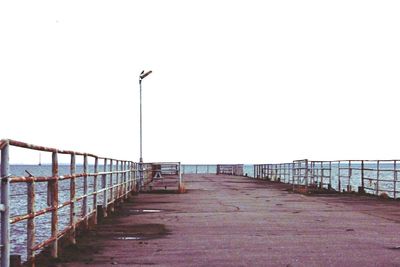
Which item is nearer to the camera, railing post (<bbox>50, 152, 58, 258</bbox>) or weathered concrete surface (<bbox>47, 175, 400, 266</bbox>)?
railing post (<bbox>50, 152, 58, 258</bbox>)

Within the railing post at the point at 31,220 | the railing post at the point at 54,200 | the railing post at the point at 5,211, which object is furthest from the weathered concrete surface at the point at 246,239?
the railing post at the point at 5,211

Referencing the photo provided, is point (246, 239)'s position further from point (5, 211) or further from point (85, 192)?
point (5, 211)

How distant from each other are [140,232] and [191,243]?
6.18ft

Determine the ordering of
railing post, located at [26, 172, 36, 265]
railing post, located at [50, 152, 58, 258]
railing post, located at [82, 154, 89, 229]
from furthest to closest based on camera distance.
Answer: railing post, located at [82, 154, 89, 229]
railing post, located at [50, 152, 58, 258]
railing post, located at [26, 172, 36, 265]

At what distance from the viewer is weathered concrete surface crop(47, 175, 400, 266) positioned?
27.0 ft

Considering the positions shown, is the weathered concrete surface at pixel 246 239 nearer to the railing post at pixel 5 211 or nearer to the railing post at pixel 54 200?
the railing post at pixel 54 200

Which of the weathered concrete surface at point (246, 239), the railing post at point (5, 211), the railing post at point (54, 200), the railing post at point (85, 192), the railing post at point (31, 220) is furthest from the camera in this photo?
the railing post at point (85, 192)

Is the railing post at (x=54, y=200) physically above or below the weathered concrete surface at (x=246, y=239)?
above

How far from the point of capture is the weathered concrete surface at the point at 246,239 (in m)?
8.22

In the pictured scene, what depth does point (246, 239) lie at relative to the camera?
33.9 feet

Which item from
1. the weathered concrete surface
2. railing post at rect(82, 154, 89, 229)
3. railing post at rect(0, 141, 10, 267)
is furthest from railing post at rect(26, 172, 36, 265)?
railing post at rect(82, 154, 89, 229)

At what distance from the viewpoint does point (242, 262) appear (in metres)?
7.99

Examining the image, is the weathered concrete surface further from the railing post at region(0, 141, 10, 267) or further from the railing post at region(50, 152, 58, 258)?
the railing post at region(0, 141, 10, 267)

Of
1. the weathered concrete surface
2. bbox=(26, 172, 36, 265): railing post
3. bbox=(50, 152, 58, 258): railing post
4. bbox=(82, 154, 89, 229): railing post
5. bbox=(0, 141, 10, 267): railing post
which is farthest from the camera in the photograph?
bbox=(82, 154, 89, 229): railing post
